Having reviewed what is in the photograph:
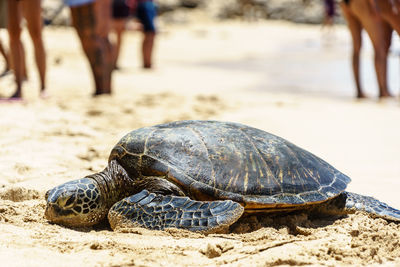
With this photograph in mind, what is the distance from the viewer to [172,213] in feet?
7.09

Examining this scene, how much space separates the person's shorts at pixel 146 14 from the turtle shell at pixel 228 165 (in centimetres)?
651

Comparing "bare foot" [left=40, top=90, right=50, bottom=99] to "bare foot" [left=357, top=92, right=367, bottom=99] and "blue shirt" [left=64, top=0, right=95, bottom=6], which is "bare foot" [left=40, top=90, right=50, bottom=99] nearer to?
"blue shirt" [left=64, top=0, right=95, bottom=6]

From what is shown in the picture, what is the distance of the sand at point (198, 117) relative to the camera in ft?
6.21

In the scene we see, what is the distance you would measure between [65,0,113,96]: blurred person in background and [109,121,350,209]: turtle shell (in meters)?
3.37

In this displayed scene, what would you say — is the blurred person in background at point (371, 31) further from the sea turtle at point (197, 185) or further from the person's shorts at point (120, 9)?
the person's shorts at point (120, 9)

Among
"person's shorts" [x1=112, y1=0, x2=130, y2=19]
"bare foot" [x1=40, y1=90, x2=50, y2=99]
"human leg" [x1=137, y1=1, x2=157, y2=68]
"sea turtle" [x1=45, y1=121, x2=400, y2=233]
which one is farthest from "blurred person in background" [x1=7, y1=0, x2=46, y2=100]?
"human leg" [x1=137, y1=1, x2=157, y2=68]

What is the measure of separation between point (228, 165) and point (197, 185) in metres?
0.19

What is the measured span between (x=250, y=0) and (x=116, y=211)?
804 inches

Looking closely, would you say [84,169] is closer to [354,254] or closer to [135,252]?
[135,252]


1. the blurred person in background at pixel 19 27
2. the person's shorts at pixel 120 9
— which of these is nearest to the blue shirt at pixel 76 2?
the blurred person in background at pixel 19 27

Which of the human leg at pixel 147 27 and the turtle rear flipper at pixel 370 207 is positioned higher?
the human leg at pixel 147 27

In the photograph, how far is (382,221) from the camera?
2244 mm

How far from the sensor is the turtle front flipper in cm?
209

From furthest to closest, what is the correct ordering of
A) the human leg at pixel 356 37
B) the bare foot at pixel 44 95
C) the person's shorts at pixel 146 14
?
the person's shorts at pixel 146 14, the human leg at pixel 356 37, the bare foot at pixel 44 95
